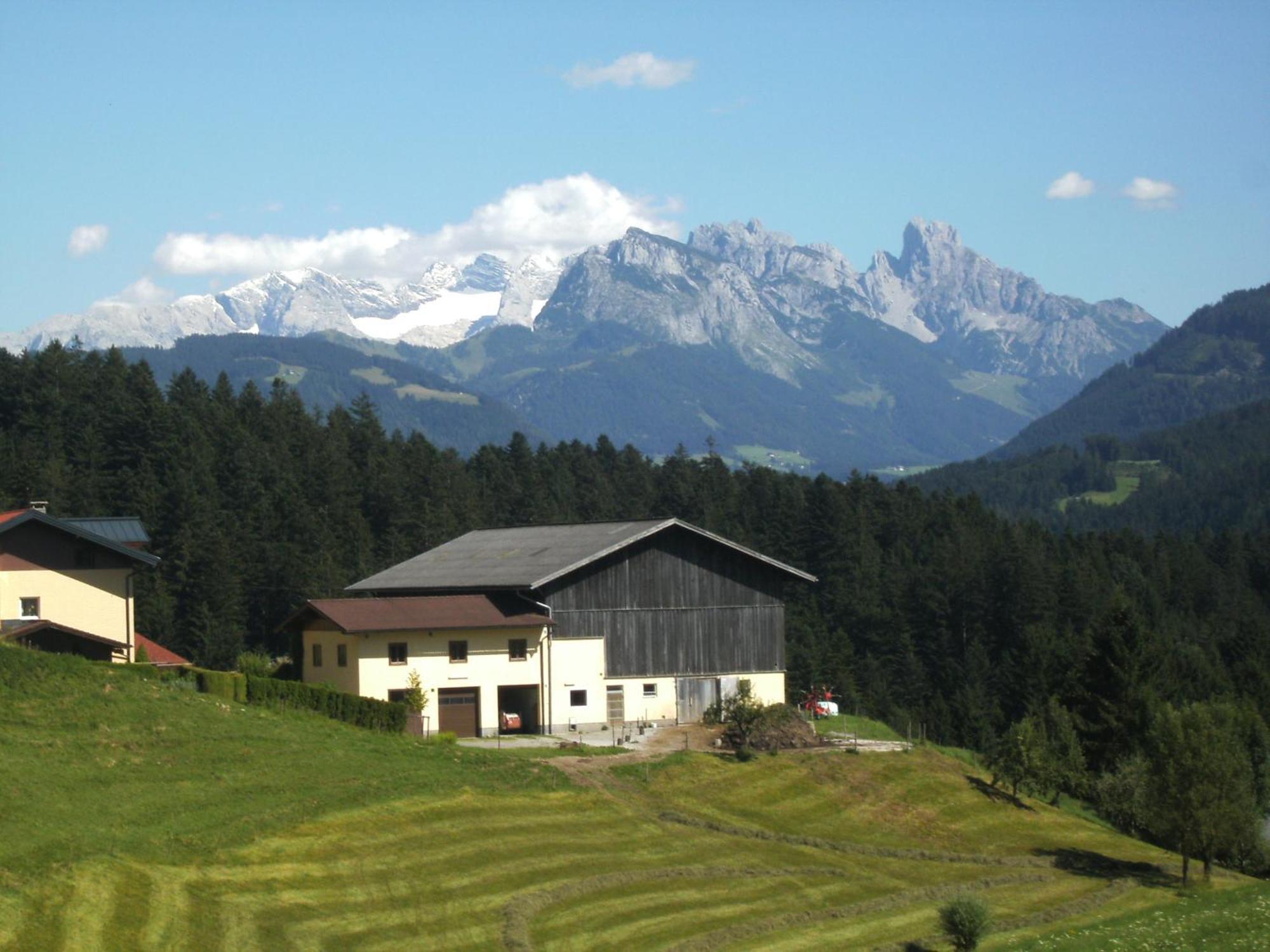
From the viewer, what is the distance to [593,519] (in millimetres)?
162500

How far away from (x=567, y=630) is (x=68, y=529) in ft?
61.9

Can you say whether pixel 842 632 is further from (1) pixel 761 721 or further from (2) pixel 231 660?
(1) pixel 761 721

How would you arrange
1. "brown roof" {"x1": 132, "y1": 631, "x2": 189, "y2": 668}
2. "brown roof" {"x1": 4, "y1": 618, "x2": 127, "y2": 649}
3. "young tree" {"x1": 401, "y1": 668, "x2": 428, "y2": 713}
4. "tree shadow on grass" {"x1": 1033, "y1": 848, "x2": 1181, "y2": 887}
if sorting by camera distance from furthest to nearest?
"brown roof" {"x1": 132, "y1": 631, "x2": 189, "y2": 668}, "young tree" {"x1": 401, "y1": 668, "x2": 428, "y2": 713}, "brown roof" {"x1": 4, "y1": 618, "x2": 127, "y2": 649}, "tree shadow on grass" {"x1": 1033, "y1": 848, "x2": 1181, "y2": 887}

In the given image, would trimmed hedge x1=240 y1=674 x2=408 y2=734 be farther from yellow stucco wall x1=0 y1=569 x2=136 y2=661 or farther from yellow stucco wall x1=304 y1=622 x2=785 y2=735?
yellow stucco wall x1=0 y1=569 x2=136 y2=661

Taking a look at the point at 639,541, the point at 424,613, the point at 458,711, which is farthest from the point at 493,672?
the point at 639,541

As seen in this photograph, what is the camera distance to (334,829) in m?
39.8

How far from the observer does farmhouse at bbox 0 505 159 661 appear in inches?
2323

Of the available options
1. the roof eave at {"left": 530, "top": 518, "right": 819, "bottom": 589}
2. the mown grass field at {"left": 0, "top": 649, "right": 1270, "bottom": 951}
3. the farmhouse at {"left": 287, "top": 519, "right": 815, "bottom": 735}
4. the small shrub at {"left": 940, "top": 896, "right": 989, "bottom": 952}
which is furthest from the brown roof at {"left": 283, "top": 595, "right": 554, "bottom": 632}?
the small shrub at {"left": 940, "top": 896, "right": 989, "bottom": 952}

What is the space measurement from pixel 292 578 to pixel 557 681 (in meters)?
56.0

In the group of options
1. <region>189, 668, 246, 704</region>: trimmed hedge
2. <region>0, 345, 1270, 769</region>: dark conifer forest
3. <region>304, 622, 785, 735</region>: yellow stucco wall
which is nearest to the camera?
<region>189, 668, 246, 704</region>: trimmed hedge

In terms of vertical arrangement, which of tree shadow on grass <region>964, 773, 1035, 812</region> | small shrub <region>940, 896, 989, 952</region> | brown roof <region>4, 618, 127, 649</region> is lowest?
small shrub <region>940, 896, 989, 952</region>

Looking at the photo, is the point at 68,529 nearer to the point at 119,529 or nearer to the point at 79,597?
the point at 79,597

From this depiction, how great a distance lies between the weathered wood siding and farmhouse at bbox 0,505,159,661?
15.8 metres

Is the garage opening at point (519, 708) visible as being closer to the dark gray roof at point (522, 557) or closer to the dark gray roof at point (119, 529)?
the dark gray roof at point (522, 557)
